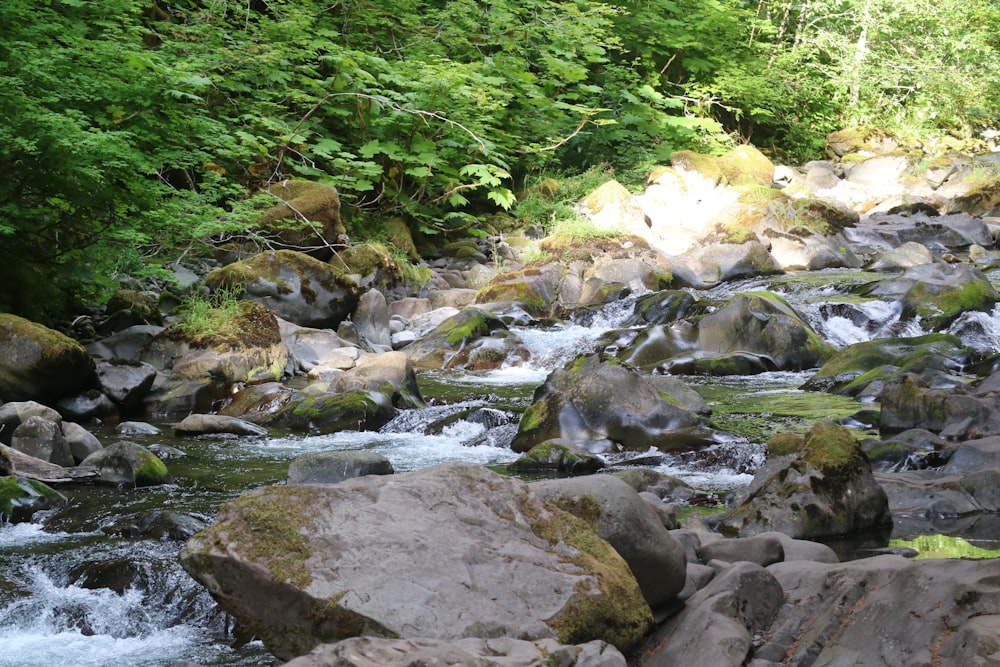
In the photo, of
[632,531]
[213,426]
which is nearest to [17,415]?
[213,426]

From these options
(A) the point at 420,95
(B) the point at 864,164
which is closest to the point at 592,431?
(A) the point at 420,95

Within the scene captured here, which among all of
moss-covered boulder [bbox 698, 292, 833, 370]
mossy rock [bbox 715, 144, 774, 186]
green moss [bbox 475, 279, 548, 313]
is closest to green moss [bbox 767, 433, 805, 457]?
moss-covered boulder [bbox 698, 292, 833, 370]

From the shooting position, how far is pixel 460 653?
8.32 feet

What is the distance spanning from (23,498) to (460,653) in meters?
3.81

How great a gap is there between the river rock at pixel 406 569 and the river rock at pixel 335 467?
2014mm

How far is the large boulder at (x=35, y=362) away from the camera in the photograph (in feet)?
25.2

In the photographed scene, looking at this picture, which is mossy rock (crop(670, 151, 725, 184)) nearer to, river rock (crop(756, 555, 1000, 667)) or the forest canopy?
the forest canopy

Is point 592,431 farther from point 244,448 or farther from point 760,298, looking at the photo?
point 760,298

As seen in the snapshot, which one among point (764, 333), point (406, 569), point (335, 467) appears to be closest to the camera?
point (406, 569)

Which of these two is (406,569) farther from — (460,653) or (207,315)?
(207,315)

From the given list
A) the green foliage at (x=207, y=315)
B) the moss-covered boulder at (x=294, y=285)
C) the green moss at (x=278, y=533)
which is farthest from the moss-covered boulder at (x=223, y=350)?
the green moss at (x=278, y=533)

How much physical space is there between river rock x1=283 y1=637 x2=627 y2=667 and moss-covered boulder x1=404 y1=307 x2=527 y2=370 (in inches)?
322

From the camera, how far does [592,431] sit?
23.0ft

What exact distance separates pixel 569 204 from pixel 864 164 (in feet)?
28.1
